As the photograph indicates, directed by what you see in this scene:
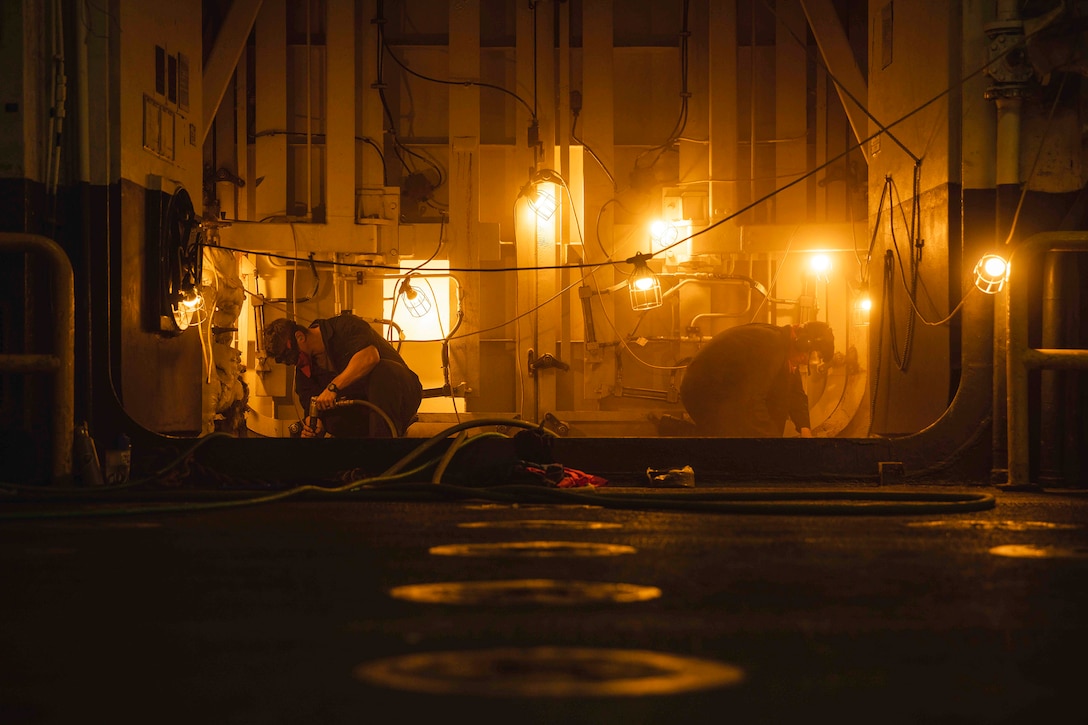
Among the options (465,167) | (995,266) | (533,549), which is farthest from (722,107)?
(533,549)

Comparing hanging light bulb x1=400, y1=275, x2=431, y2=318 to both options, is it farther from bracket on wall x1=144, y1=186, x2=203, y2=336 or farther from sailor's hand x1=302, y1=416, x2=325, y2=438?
bracket on wall x1=144, y1=186, x2=203, y2=336

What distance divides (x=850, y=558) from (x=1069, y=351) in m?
2.59

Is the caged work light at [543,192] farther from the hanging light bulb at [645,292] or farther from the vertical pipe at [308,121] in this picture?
the vertical pipe at [308,121]

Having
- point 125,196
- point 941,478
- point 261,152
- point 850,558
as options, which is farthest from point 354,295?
point 850,558

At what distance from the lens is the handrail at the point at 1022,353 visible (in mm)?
5141

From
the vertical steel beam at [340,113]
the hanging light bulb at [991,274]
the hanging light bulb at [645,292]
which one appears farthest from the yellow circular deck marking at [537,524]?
the vertical steel beam at [340,113]

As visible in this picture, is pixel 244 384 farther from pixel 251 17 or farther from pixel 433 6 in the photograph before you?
pixel 433 6

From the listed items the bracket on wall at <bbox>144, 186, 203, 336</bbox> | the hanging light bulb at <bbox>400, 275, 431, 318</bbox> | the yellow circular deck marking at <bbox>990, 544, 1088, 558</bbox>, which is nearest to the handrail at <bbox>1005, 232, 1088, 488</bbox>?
the yellow circular deck marking at <bbox>990, 544, 1088, 558</bbox>

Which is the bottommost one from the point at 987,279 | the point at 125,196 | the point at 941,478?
the point at 941,478

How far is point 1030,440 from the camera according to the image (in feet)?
18.6

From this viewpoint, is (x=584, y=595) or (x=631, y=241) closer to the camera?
(x=584, y=595)

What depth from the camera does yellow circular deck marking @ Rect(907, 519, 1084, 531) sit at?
3906mm

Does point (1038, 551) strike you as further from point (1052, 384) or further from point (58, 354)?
point (58, 354)

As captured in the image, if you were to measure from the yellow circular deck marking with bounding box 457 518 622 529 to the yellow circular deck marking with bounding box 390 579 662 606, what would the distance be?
1.13m
